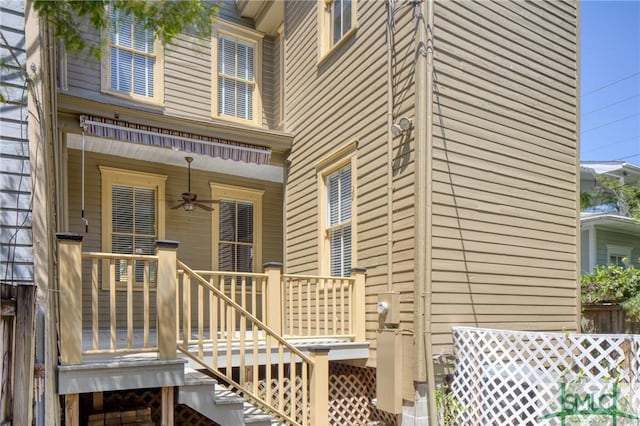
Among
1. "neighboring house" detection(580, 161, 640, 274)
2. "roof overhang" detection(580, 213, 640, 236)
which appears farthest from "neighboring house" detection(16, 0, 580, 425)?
"neighboring house" detection(580, 161, 640, 274)

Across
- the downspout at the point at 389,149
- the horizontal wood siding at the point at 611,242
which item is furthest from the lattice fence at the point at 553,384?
the horizontal wood siding at the point at 611,242

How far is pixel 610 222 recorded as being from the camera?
12.5 meters

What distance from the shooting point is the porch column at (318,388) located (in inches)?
172

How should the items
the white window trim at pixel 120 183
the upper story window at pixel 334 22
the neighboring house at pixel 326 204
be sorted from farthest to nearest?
1. the white window trim at pixel 120 183
2. the upper story window at pixel 334 22
3. the neighboring house at pixel 326 204

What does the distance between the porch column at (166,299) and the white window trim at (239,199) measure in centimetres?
414

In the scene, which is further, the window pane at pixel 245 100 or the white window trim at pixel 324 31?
the window pane at pixel 245 100

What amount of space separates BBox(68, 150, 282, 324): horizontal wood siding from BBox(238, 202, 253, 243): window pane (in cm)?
26

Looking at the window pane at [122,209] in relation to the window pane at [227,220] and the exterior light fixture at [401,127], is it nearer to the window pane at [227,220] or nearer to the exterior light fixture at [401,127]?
the window pane at [227,220]

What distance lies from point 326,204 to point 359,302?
1704 mm

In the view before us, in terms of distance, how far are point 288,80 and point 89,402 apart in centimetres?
584

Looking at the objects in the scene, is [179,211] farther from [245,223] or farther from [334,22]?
[334,22]

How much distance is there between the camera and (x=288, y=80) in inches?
320

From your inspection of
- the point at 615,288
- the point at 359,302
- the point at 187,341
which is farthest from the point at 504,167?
the point at 615,288

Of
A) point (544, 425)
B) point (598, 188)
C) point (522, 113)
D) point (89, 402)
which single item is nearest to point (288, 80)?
point (522, 113)
